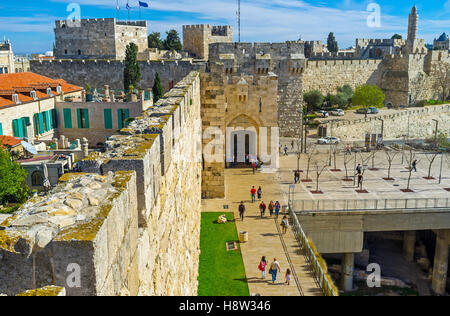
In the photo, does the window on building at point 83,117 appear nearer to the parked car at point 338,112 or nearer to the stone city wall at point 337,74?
the parked car at point 338,112

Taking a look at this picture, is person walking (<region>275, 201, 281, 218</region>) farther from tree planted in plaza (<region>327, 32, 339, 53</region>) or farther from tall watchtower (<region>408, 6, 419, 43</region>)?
tree planted in plaza (<region>327, 32, 339, 53</region>)

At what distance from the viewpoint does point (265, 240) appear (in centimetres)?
1117

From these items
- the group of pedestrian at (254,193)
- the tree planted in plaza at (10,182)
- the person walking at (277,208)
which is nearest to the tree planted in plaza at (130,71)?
the group of pedestrian at (254,193)

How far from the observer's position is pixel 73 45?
3106cm

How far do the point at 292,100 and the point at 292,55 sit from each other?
243 cm

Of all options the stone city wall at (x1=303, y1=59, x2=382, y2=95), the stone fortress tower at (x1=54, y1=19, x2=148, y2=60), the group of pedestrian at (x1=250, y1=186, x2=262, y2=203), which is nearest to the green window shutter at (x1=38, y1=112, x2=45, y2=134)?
the group of pedestrian at (x1=250, y1=186, x2=262, y2=203)

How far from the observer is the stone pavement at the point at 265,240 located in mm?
8859

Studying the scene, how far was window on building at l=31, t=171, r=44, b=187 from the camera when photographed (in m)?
13.1

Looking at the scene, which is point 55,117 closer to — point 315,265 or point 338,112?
point 315,265

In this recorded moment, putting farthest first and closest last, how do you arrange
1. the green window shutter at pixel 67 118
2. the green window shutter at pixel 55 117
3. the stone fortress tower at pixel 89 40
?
1. the stone fortress tower at pixel 89 40
2. the green window shutter at pixel 67 118
3. the green window shutter at pixel 55 117

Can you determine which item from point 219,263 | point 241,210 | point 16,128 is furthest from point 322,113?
point 219,263

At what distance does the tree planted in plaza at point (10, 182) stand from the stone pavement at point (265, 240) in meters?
4.96

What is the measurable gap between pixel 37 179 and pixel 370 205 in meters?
10.1
